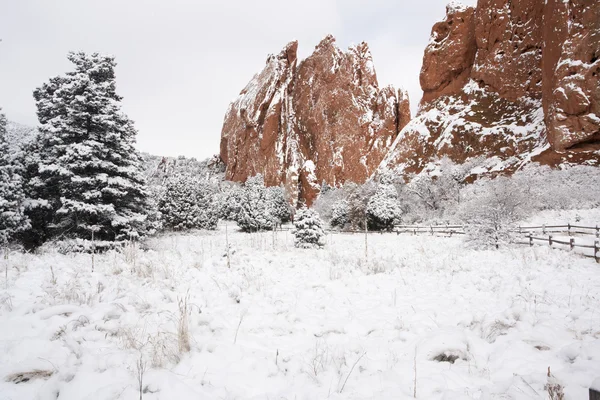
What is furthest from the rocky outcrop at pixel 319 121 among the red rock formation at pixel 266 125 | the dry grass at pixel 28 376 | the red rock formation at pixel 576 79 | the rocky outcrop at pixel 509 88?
the dry grass at pixel 28 376

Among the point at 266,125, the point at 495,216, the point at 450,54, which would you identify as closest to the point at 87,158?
the point at 495,216

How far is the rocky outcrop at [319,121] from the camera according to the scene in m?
91.6

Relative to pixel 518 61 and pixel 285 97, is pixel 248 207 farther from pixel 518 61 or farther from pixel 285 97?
pixel 285 97

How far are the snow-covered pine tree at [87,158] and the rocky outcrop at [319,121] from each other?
7545 centimetres

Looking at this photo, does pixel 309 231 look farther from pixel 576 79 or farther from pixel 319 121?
pixel 319 121

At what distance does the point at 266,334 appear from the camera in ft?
13.1

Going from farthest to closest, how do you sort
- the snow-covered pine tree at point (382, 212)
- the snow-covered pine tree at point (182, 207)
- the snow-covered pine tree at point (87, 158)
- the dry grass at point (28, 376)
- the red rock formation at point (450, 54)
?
the red rock formation at point (450, 54), the snow-covered pine tree at point (182, 207), the snow-covered pine tree at point (382, 212), the snow-covered pine tree at point (87, 158), the dry grass at point (28, 376)

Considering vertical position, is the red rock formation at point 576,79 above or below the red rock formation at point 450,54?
below

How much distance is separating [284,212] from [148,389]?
6237cm

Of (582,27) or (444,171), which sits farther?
(444,171)

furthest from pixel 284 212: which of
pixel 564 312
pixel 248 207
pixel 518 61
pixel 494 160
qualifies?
pixel 564 312

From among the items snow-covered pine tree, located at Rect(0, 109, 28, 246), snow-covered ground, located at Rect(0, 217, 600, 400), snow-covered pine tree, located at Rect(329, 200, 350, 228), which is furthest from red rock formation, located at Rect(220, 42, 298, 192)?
snow-covered ground, located at Rect(0, 217, 600, 400)

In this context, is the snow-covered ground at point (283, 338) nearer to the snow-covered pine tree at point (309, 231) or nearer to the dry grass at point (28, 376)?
the dry grass at point (28, 376)

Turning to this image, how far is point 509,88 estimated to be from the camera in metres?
48.7
